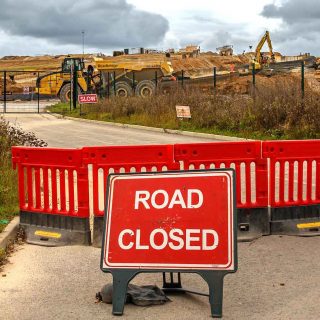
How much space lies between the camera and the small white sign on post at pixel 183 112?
2289 centimetres

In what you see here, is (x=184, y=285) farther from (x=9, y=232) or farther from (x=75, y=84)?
(x=75, y=84)

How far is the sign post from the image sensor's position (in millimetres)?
4570

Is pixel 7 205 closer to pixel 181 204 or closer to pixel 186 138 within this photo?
pixel 181 204

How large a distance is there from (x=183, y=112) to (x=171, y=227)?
61.2 ft

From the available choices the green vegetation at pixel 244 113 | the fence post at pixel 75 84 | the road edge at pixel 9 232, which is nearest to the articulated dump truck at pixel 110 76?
the fence post at pixel 75 84

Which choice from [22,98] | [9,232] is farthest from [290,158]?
[22,98]

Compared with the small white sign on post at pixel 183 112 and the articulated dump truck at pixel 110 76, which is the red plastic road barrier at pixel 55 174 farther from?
the articulated dump truck at pixel 110 76

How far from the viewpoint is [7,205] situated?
26.1 feet

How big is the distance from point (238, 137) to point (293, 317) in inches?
556

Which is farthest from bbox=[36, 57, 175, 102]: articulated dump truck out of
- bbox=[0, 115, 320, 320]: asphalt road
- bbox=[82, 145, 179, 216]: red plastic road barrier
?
bbox=[0, 115, 320, 320]: asphalt road

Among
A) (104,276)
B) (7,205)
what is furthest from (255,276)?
(7,205)

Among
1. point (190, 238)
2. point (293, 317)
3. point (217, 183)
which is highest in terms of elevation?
point (217, 183)

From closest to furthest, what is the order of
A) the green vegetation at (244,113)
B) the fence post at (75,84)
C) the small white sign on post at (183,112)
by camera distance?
the green vegetation at (244,113) < the small white sign on post at (183,112) < the fence post at (75,84)

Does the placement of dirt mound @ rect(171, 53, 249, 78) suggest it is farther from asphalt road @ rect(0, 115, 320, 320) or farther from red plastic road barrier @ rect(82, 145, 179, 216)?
asphalt road @ rect(0, 115, 320, 320)
